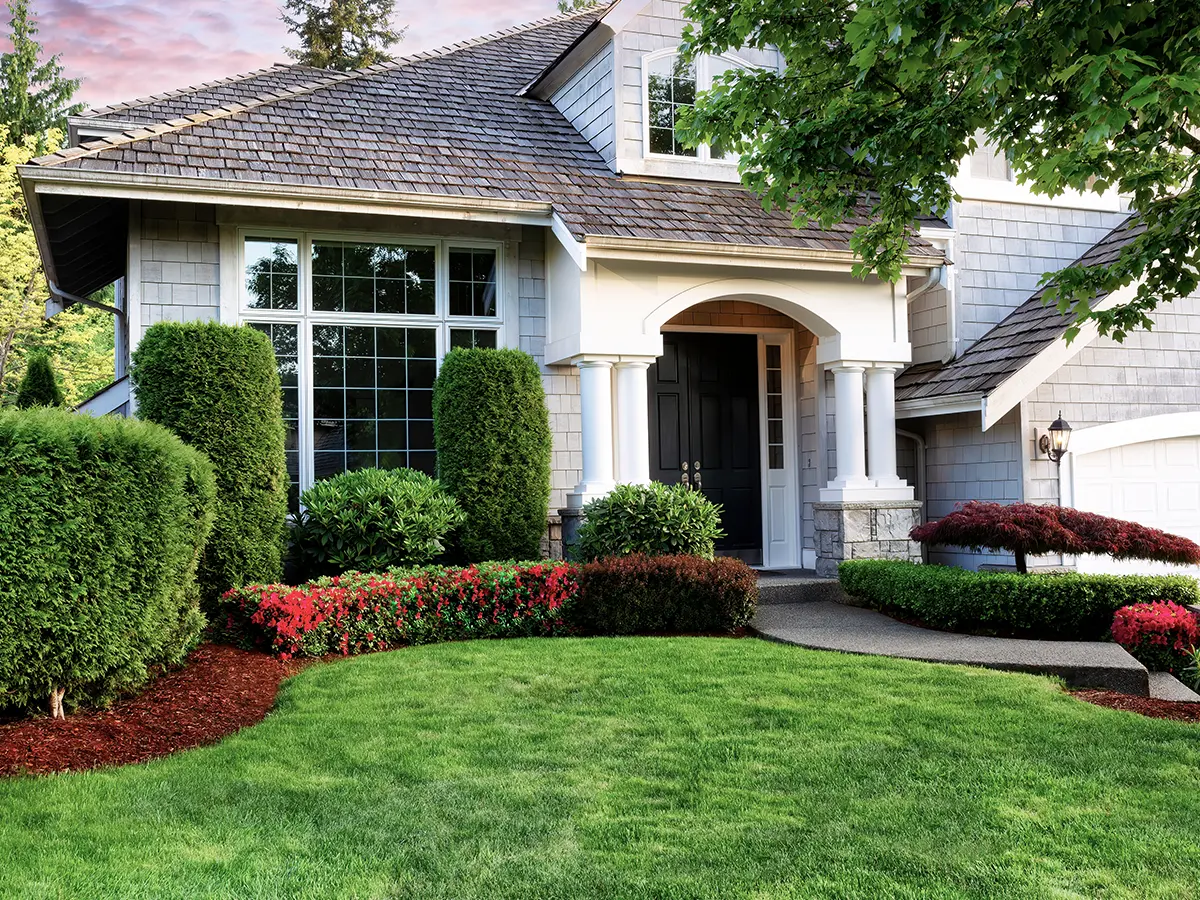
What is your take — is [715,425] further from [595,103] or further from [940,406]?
[595,103]

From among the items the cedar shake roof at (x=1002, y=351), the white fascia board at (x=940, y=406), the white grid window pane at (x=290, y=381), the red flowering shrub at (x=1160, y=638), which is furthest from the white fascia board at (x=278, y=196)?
the red flowering shrub at (x=1160, y=638)

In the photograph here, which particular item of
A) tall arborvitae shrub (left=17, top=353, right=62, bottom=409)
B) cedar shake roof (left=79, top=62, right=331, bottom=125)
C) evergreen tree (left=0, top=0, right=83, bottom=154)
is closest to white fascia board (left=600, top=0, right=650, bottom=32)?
cedar shake roof (left=79, top=62, right=331, bottom=125)

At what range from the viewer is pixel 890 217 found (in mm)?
6957

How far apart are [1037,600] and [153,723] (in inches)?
258

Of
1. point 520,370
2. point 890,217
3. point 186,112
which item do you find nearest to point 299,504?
point 520,370

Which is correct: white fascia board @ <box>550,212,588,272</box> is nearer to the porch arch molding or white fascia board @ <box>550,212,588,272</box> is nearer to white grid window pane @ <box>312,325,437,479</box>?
the porch arch molding

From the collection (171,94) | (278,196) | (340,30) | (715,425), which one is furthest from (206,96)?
(340,30)

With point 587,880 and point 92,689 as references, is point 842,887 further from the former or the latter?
point 92,689

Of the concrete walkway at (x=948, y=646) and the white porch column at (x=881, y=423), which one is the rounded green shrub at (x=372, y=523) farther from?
the white porch column at (x=881, y=423)

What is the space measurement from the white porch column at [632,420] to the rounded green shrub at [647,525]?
1.95 ft

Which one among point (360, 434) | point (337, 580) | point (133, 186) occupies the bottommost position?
point (337, 580)

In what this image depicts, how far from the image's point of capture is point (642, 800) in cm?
423

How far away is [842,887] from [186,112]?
10.8 metres

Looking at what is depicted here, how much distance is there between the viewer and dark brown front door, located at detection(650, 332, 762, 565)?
11.4 meters
